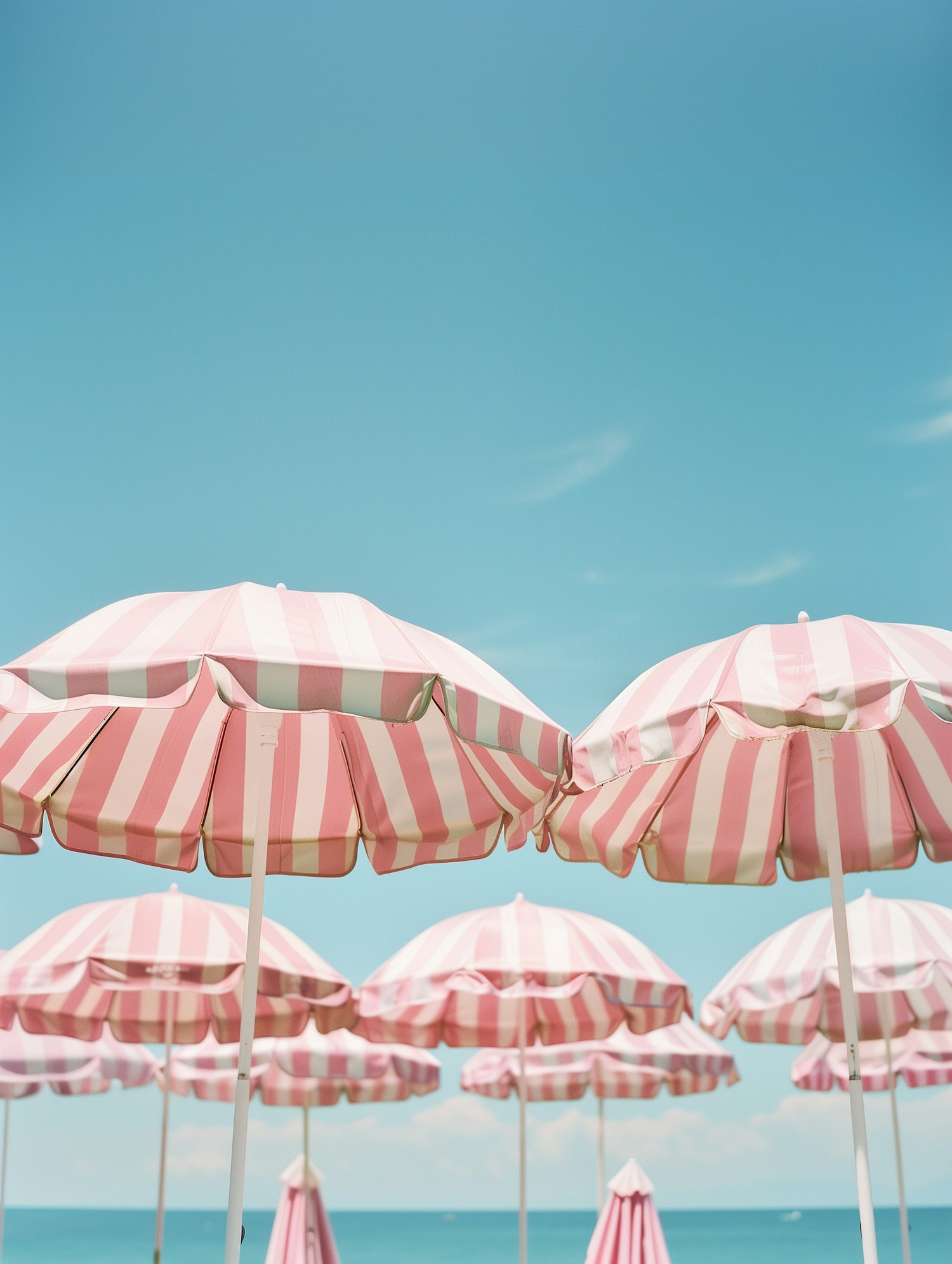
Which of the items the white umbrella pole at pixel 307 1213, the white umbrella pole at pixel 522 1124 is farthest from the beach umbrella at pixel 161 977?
the white umbrella pole at pixel 307 1213

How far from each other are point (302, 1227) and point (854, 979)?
486 centimetres

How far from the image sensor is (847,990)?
2951mm

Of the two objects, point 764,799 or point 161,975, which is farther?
point 161,975

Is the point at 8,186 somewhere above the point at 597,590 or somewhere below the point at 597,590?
below

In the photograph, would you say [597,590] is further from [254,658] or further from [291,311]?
[254,658]

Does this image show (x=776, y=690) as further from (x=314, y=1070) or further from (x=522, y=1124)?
(x=314, y=1070)

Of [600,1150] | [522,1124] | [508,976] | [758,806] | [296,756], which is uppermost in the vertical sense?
[296,756]

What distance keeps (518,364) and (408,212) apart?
2.66 metres

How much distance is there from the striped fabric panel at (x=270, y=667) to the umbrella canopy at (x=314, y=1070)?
529 cm

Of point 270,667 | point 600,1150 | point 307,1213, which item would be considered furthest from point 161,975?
point 600,1150

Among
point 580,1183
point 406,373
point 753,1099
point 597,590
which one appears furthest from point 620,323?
point 580,1183

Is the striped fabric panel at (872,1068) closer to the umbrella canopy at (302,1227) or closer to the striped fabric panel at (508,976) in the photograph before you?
the striped fabric panel at (508,976)

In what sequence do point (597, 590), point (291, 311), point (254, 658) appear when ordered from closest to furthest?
1. point (254, 658)
2. point (291, 311)
3. point (597, 590)

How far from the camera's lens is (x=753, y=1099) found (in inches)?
2165
